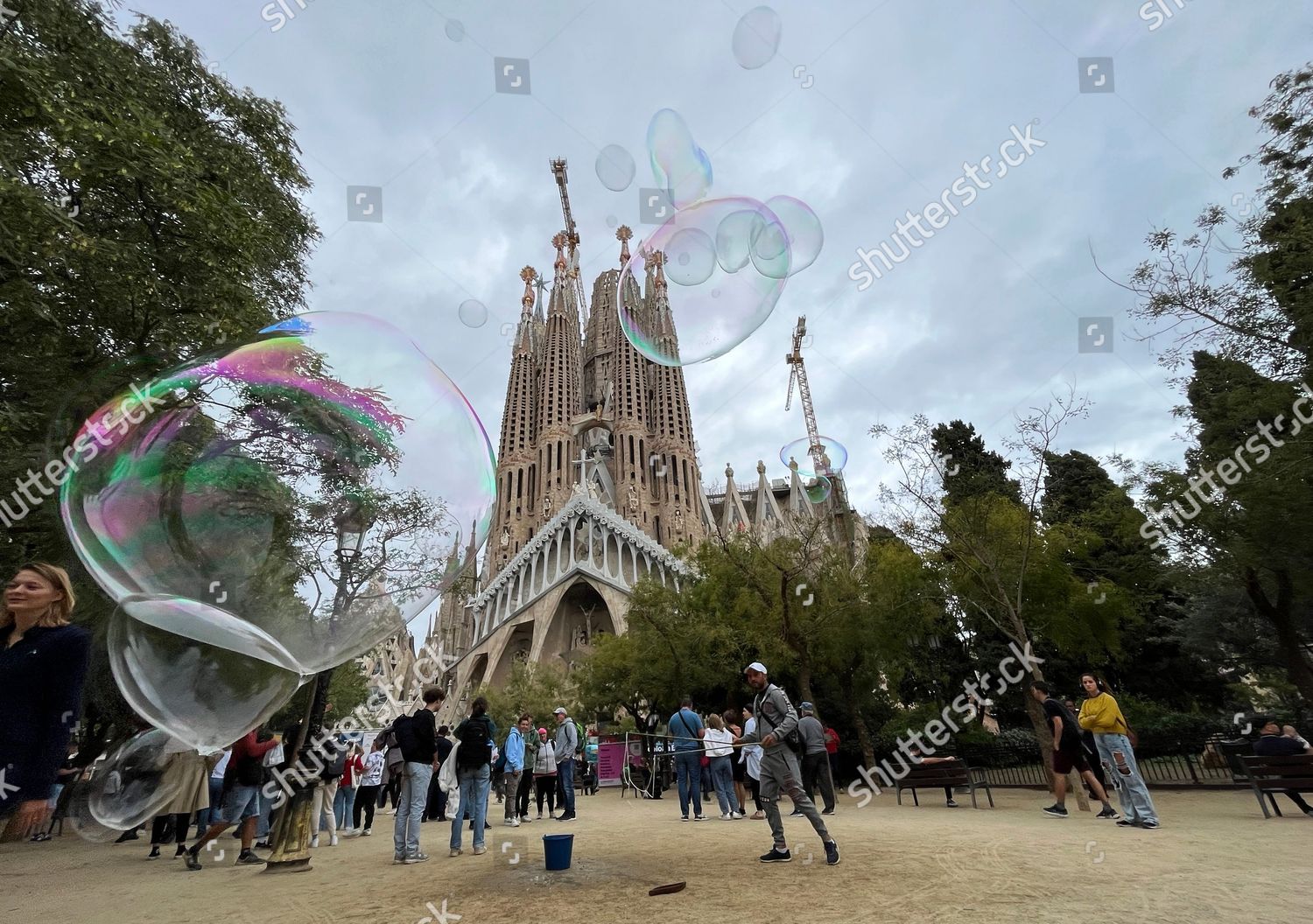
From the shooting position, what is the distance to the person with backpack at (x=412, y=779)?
746cm

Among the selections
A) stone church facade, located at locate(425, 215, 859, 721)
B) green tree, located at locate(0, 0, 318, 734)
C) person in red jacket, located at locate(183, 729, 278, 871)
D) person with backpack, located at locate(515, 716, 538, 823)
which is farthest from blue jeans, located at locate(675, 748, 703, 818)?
stone church facade, located at locate(425, 215, 859, 721)

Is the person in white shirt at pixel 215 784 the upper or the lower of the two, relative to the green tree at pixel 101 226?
lower

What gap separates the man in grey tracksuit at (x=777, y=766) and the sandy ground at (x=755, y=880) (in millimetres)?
276

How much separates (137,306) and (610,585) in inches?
1681

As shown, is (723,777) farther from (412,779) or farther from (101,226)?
(101,226)

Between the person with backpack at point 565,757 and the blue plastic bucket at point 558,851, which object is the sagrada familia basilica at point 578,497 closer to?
the person with backpack at point 565,757

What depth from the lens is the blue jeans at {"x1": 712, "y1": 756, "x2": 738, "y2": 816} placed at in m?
11.4

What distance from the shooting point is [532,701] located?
3531 centimetres

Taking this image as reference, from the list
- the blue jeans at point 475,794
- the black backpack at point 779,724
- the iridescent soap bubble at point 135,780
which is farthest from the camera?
the blue jeans at point 475,794

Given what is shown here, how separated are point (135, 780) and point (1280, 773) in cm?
1398

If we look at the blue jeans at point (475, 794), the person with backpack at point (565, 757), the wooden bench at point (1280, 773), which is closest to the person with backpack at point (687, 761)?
the person with backpack at point (565, 757)

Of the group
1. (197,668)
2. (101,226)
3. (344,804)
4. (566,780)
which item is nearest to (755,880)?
(197,668)

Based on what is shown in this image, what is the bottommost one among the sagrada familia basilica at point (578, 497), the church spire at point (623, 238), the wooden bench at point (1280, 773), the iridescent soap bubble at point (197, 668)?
the wooden bench at point (1280, 773)

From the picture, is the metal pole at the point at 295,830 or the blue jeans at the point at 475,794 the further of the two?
the blue jeans at the point at 475,794
